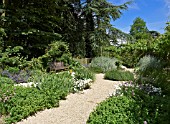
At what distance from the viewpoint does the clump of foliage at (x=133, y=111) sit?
3.87 m

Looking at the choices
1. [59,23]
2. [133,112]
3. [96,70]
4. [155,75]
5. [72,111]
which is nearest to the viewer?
[133,112]

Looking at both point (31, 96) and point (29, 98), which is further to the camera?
point (31, 96)

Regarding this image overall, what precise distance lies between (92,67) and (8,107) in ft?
26.5

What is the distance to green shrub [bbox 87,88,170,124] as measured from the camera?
152 inches

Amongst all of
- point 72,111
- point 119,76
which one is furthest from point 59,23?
point 72,111

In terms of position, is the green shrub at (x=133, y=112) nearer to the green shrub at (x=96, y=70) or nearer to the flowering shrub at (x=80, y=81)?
the flowering shrub at (x=80, y=81)

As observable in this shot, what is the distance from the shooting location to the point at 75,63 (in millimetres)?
10914

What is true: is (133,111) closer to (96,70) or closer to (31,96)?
(31,96)

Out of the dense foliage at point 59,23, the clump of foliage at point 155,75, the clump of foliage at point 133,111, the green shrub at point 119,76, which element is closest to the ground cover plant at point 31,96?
the clump of foliage at point 133,111

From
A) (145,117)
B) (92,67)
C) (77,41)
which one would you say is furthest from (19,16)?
(145,117)

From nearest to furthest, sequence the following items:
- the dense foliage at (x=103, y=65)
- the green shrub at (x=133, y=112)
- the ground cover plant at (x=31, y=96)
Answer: the green shrub at (x=133, y=112) < the ground cover plant at (x=31, y=96) < the dense foliage at (x=103, y=65)

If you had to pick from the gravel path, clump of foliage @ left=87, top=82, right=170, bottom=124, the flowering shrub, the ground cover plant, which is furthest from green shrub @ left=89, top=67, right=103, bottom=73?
clump of foliage @ left=87, top=82, right=170, bottom=124

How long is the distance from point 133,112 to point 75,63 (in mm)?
6951

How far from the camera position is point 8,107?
4.98m
